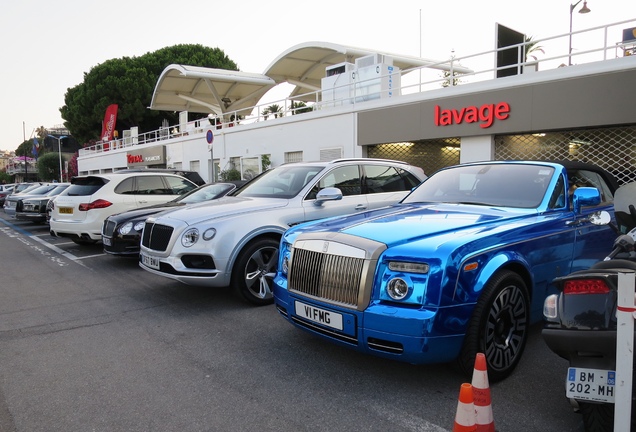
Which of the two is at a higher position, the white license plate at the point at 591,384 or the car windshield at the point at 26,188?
the car windshield at the point at 26,188

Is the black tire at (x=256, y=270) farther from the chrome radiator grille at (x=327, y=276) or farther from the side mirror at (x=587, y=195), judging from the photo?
the side mirror at (x=587, y=195)

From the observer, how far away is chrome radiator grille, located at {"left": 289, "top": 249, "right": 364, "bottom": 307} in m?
3.39

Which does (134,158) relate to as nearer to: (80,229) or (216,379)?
(80,229)

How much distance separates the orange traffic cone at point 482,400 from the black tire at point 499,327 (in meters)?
0.75

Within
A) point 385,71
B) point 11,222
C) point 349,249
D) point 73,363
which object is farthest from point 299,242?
point 11,222

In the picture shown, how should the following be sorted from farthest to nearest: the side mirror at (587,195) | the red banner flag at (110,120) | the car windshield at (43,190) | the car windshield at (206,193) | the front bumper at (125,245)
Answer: the red banner flag at (110,120) < the car windshield at (43,190) < the car windshield at (206,193) < the front bumper at (125,245) < the side mirror at (587,195)

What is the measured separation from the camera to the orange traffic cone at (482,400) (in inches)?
96.6

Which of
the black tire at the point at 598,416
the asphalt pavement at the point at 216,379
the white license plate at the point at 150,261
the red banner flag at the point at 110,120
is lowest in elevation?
the asphalt pavement at the point at 216,379

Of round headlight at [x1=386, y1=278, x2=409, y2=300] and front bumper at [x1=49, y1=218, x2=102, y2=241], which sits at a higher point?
round headlight at [x1=386, y1=278, x2=409, y2=300]

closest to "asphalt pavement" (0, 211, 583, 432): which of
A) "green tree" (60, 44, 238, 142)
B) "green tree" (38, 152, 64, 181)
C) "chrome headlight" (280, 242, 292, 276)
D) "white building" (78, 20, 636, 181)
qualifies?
"chrome headlight" (280, 242, 292, 276)

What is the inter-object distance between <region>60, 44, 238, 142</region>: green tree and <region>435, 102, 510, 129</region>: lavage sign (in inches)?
1496

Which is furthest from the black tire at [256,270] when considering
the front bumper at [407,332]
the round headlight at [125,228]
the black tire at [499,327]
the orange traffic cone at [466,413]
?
the orange traffic cone at [466,413]

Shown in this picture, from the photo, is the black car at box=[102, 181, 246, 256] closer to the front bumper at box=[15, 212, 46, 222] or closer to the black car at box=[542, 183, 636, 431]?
the black car at box=[542, 183, 636, 431]

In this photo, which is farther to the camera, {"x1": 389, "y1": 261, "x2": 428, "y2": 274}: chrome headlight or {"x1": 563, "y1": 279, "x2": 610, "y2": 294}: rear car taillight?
{"x1": 389, "y1": 261, "x2": 428, "y2": 274}: chrome headlight
